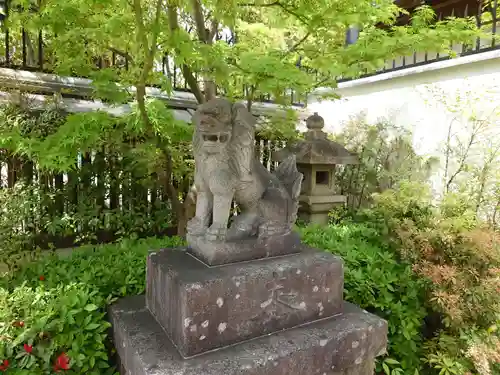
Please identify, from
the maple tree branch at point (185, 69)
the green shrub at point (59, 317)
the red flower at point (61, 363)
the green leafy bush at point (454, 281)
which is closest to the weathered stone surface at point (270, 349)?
the green shrub at point (59, 317)

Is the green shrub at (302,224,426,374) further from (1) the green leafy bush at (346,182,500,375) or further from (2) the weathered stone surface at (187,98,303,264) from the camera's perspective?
(2) the weathered stone surface at (187,98,303,264)

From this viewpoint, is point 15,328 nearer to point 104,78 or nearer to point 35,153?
point 35,153

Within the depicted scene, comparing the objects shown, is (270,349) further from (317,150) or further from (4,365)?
(317,150)

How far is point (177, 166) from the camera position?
4801 mm

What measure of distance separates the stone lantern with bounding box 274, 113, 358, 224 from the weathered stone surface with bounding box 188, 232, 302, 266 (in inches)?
113

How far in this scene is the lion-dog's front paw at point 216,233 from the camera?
95.3 inches

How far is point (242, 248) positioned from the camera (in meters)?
2.50

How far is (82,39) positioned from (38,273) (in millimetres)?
2518

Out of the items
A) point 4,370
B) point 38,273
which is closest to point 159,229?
point 38,273

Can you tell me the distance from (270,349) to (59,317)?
159cm

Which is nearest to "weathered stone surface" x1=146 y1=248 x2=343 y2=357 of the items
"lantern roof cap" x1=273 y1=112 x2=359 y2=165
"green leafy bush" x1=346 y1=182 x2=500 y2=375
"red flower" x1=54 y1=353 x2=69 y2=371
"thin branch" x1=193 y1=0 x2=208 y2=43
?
"red flower" x1=54 y1=353 x2=69 y2=371

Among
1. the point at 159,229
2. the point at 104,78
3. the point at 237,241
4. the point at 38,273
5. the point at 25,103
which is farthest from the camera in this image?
the point at 159,229

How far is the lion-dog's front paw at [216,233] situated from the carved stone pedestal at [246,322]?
0.67 ft

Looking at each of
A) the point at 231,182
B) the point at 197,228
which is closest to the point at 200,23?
the point at 231,182
